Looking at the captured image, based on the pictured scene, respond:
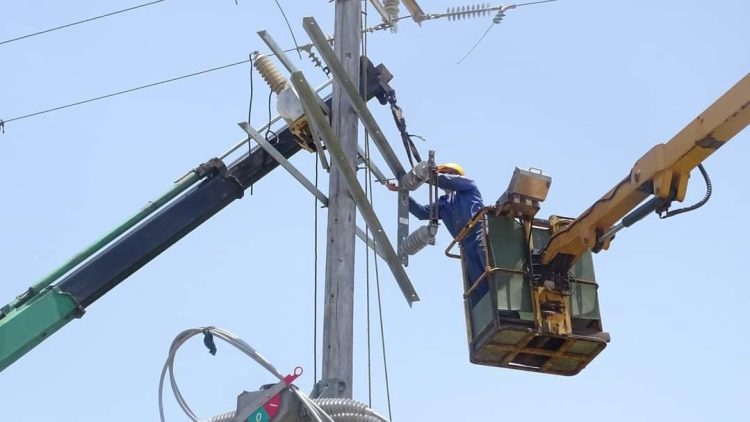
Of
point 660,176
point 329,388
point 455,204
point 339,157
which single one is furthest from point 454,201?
point 329,388

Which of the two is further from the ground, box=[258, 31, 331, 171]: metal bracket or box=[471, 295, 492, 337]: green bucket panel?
box=[258, 31, 331, 171]: metal bracket

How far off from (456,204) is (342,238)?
3.33 metres

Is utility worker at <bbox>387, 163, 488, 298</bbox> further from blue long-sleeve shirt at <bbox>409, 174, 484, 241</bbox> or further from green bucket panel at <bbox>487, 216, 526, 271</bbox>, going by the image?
green bucket panel at <bbox>487, 216, 526, 271</bbox>

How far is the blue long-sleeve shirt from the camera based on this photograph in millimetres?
11719

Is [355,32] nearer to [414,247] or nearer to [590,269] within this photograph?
[414,247]

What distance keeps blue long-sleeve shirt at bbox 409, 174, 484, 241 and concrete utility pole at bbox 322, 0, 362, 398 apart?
2.21m

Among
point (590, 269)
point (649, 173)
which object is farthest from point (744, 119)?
point (590, 269)

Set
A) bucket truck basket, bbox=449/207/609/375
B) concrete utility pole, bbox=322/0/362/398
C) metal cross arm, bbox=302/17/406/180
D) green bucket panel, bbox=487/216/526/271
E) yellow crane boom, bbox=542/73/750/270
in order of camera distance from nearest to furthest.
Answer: concrete utility pole, bbox=322/0/362/398 < metal cross arm, bbox=302/17/406/180 < yellow crane boom, bbox=542/73/750/270 < bucket truck basket, bbox=449/207/609/375 < green bucket panel, bbox=487/216/526/271

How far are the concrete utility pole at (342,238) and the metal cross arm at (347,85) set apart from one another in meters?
0.11

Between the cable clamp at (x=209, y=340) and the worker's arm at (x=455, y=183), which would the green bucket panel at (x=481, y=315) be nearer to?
the worker's arm at (x=455, y=183)

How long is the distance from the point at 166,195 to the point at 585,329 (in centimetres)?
423

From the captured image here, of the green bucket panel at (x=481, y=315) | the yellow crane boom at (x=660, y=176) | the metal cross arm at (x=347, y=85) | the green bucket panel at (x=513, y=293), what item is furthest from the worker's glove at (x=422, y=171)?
the yellow crane boom at (x=660, y=176)

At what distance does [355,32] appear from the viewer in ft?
32.2

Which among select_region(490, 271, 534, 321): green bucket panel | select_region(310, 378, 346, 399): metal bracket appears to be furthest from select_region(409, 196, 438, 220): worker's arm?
select_region(310, 378, 346, 399): metal bracket
